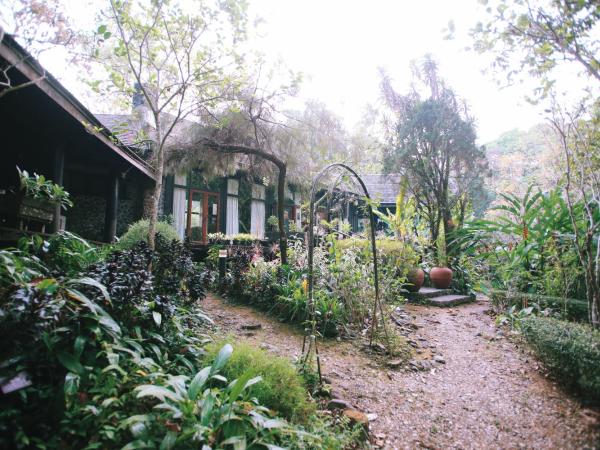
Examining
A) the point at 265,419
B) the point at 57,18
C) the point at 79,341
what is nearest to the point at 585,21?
A: the point at 265,419

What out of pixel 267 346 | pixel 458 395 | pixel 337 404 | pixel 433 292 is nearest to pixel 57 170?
pixel 267 346

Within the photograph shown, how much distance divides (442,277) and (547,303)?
9.41ft

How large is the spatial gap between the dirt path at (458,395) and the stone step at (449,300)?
5.28ft

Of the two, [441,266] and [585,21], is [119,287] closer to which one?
[585,21]

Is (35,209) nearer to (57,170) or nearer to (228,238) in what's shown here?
(57,170)

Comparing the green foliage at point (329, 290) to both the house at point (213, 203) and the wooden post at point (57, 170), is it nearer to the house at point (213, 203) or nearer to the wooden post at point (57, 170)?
the wooden post at point (57, 170)

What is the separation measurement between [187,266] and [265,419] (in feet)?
7.23

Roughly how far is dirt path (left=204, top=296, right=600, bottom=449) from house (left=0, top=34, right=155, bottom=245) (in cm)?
303

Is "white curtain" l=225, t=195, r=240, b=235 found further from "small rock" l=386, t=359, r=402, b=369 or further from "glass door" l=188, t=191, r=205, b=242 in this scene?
"small rock" l=386, t=359, r=402, b=369

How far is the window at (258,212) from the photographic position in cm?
1261

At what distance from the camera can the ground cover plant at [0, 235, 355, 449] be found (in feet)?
5.16

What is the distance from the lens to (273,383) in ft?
7.35

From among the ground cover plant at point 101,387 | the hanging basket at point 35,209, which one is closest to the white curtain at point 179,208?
the hanging basket at point 35,209

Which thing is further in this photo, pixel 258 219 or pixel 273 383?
pixel 258 219
